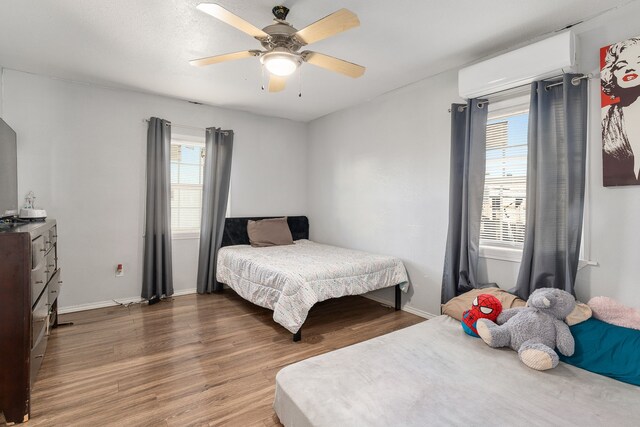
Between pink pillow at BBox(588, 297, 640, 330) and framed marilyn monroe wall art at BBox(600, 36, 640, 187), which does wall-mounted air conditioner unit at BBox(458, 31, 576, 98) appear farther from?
pink pillow at BBox(588, 297, 640, 330)

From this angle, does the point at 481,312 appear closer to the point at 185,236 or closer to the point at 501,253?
the point at 501,253

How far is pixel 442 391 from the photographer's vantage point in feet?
5.02

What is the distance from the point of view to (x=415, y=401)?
1.45 metres

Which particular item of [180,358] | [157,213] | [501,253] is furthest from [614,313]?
[157,213]

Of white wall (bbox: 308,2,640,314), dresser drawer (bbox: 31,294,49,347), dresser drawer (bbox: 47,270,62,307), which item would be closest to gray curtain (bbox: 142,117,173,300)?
dresser drawer (bbox: 47,270,62,307)

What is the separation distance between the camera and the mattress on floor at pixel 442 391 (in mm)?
1343

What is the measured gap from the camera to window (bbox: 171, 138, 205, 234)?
4.17m

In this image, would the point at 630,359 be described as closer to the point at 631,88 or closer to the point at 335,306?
the point at 631,88

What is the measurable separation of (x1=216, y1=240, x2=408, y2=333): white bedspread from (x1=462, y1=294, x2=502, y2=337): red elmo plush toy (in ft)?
3.64

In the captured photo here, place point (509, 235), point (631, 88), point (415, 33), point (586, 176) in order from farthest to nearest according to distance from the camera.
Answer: point (509, 235) → point (415, 33) → point (586, 176) → point (631, 88)

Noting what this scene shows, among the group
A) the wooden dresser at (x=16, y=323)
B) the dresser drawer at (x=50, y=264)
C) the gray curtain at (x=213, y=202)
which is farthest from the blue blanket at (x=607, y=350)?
the gray curtain at (x=213, y=202)

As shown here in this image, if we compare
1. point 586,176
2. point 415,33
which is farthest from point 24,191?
point 586,176

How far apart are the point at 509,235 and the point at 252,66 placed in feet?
9.23

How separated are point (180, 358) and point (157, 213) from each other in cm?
195
